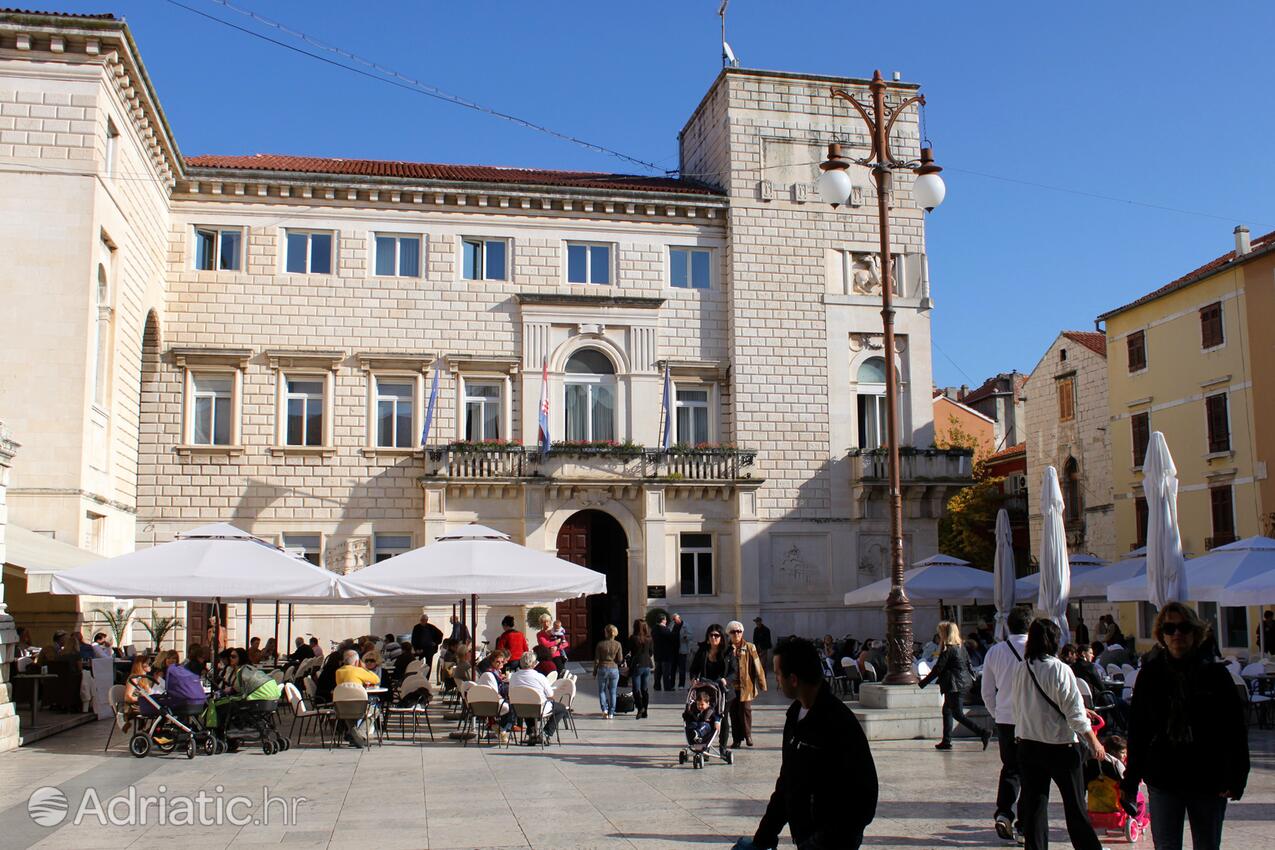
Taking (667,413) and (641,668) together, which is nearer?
(641,668)

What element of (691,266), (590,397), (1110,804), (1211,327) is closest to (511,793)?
(1110,804)

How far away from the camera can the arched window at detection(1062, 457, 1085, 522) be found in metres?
43.0

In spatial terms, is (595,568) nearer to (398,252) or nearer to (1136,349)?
(398,252)

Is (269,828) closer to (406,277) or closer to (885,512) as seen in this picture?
(406,277)

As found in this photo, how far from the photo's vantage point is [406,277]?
99.4ft

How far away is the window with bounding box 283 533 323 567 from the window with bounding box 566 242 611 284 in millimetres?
8979

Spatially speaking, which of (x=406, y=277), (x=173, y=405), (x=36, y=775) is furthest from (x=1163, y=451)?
(x=173, y=405)

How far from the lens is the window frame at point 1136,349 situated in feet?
128

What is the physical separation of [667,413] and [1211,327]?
1700 centimetres

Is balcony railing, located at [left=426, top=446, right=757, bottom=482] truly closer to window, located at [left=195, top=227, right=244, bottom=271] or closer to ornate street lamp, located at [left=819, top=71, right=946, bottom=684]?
window, located at [left=195, top=227, right=244, bottom=271]

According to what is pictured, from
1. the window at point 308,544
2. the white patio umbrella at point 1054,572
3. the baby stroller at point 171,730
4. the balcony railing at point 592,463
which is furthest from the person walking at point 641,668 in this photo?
the window at point 308,544

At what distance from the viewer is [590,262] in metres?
31.5

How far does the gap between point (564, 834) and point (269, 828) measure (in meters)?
2.40

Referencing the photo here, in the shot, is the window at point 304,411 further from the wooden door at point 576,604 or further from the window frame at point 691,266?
the window frame at point 691,266
